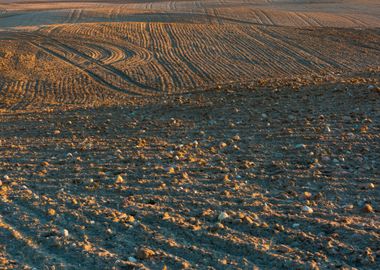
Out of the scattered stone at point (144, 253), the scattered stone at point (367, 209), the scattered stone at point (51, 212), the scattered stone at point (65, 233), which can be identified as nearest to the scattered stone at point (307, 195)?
the scattered stone at point (367, 209)

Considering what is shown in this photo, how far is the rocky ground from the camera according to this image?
468 cm

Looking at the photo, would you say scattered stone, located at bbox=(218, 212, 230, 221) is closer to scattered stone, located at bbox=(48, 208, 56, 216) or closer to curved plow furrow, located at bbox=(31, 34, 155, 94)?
scattered stone, located at bbox=(48, 208, 56, 216)

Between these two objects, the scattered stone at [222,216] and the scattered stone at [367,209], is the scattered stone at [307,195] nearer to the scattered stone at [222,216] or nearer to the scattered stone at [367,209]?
the scattered stone at [367,209]

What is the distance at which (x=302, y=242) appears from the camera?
15.9 ft

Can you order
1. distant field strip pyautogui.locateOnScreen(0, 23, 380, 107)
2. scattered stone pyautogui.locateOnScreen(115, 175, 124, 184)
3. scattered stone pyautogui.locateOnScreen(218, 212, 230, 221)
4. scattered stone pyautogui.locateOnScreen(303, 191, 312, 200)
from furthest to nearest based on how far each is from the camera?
1. distant field strip pyautogui.locateOnScreen(0, 23, 380, 107)
2. scattered stone pyautogui.locateOnScreen(115, 175, 124, 184)
3. scattered stone pyautogui.locateOnScreen(303, 191, 312, 200)
4. scattered stone pyautogui.locateOnScreen(218, 212, 230, 221)

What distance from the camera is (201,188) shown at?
6.21 m

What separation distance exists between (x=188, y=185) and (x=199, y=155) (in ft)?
4.06

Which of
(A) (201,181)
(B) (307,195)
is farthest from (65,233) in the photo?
(B) (307,195)

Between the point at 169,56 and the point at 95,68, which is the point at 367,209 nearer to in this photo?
the point at 95,68

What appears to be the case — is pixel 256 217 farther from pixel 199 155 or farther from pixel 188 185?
pixel 199 155

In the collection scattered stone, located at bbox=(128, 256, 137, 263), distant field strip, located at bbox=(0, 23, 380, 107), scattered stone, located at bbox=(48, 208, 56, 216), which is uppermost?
distant field strip, located at bbox=(0, 23, 380, 107)

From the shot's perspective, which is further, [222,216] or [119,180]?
[119,180]

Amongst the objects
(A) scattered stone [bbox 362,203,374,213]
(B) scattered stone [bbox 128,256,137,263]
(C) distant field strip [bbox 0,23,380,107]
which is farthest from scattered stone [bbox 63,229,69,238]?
(C) distant field strip [bbox 0,23,380,107]

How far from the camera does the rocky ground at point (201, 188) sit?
4.68 metres
